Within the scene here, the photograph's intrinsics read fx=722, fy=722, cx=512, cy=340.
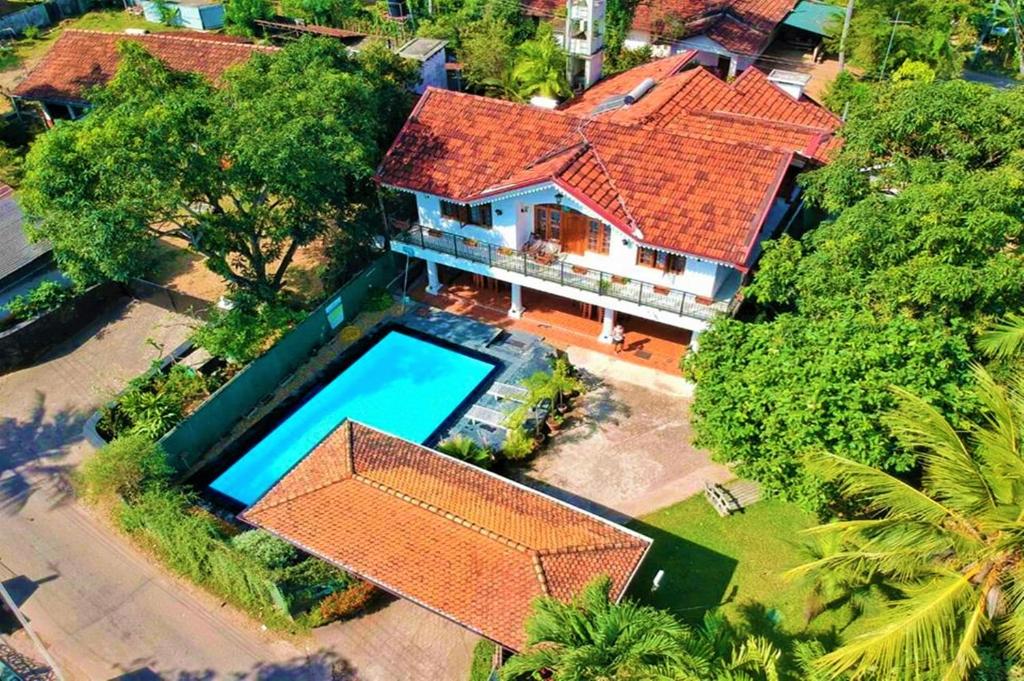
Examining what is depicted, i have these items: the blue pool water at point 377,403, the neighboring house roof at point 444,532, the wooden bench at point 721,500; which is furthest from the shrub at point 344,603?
the wooden bench at point 721,500

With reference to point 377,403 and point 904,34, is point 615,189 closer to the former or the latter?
point 377,403

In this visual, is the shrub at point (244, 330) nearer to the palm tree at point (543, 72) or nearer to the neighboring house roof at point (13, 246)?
the neighboring house roof at point (13, 246)

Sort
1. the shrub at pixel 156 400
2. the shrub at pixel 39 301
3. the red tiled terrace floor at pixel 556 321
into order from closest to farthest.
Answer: the shrub at pixel 156 400 < the red tiled terrace floor at pixel 556 321 < the shrub at pixel 39 301

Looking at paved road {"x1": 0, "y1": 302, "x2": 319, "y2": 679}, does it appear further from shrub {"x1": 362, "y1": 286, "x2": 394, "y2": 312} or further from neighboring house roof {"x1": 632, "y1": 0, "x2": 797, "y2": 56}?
neighboring house roof {"x1": 632, "y1": 0, "x2": 797, "y2": 56}

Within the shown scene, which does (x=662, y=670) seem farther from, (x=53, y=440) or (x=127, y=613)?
(x=53, y=440)

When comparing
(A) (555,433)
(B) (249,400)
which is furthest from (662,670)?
(B) (249,400)

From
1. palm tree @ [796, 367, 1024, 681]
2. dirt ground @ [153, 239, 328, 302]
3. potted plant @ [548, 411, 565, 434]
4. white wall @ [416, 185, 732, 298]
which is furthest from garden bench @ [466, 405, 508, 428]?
palm tree @ [796, 367, 1024, 681]

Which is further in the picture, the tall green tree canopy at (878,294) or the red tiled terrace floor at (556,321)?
the red tiled terrace floor at (556,321)
